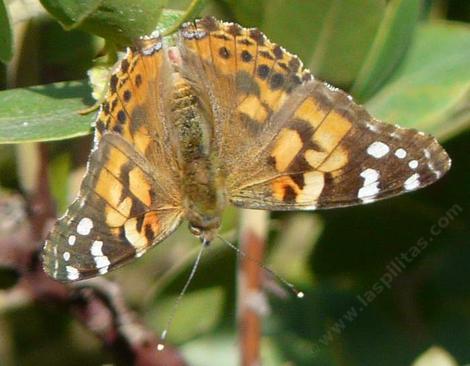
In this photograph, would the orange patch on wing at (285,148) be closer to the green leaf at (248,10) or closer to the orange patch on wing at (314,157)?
the orange patch on wing at (314,157)

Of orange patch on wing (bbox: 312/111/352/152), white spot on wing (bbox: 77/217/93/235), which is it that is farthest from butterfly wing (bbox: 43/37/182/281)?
orange patch on wing (bbox: 312/111/352/152)

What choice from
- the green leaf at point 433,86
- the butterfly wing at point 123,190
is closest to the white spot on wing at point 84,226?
the butterfly wing at point 123,190

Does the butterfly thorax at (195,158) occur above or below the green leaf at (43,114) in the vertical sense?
below

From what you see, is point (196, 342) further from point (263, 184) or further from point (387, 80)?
point (387, 80)

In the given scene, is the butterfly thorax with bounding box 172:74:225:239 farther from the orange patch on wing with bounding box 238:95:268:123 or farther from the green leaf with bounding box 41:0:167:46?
the green leaf with bounding box 41:0:167:46

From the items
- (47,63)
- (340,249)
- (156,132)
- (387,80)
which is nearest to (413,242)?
(340,249)
